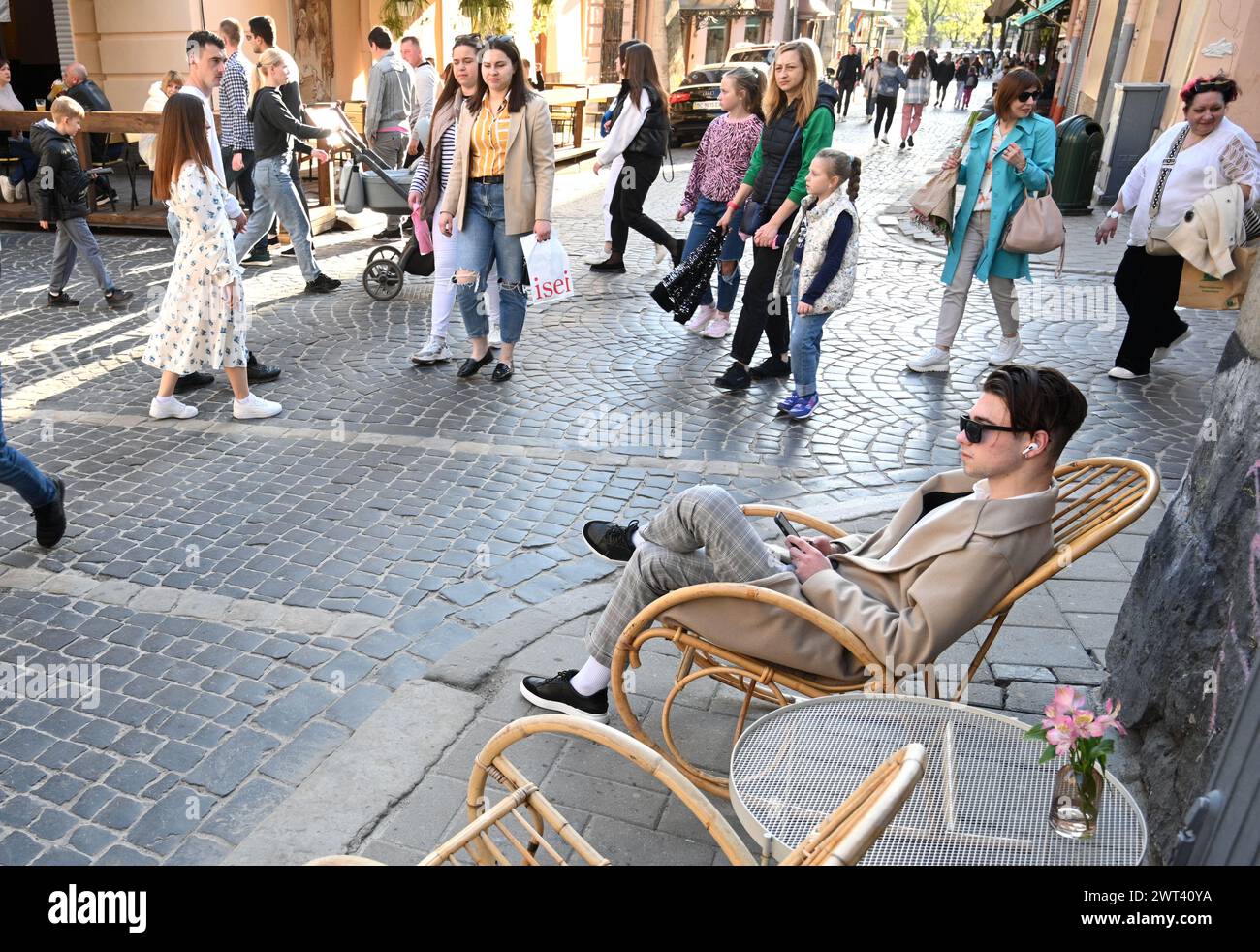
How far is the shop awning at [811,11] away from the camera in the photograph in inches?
1764

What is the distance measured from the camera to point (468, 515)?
5.02 meters

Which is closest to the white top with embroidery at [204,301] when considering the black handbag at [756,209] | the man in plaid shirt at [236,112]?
the black handbag at [756,209]

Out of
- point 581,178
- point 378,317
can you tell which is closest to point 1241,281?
point 378,317

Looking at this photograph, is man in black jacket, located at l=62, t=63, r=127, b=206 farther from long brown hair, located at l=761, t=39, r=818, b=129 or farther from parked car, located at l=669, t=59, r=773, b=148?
parked car, located at l=669, t=59, r=773, b=148

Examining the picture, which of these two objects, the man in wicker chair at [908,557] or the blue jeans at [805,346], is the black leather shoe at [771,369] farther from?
the man in wicker chair at [908,557]

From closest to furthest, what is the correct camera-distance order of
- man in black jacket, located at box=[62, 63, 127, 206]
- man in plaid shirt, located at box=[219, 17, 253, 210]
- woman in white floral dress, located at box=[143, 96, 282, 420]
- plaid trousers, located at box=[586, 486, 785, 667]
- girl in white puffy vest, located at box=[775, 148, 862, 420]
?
plaid trousers, located at box=[586, 486, 785, 667], woman in white floral dress, located at box=[143, 96, 282, 420], girl in white puffy vest, located at box=[775, 148, 862, 420], man in plaid shirt, located at box=[219, 17, 253, 210], man in black jacket, located at box=[62, 63, 127, 206]

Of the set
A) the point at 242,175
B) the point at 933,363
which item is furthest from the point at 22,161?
the point at 933,363

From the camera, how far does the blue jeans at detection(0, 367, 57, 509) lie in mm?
4348

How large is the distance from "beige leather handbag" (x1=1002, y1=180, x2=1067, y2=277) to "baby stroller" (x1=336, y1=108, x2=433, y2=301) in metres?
4.83

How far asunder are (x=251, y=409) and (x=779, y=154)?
12.0ft

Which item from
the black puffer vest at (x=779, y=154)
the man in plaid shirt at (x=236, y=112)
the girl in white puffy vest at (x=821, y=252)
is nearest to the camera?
the girl in white puffy vest at (x=821, y=252)

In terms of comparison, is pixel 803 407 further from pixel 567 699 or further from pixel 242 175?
pixel 242 175

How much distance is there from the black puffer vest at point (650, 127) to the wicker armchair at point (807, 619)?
641 cm

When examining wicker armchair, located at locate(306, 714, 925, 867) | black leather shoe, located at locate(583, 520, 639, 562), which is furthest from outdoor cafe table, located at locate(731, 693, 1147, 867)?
black leather shoe, located at locate(583, 520, 639, 562)
